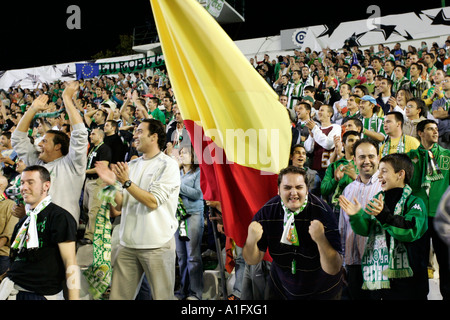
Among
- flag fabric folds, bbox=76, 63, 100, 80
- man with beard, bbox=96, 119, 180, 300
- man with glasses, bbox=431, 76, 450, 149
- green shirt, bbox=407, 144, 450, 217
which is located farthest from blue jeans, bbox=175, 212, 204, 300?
flag fabric folds, bbox=76, 63, 100, 80

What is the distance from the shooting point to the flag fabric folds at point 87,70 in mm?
19828

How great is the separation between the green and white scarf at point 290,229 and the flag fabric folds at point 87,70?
1808 cm

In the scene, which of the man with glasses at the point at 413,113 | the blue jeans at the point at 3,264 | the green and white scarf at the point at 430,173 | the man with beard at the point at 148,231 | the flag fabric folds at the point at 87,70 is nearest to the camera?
the man with beard at the point at 148,231

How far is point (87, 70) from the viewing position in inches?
784

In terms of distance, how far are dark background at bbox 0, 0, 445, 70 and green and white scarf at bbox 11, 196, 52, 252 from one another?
19712mm

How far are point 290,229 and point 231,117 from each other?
3.54 ft

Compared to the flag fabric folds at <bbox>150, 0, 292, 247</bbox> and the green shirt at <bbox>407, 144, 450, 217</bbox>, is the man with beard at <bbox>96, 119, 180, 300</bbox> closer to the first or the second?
the flag fabric folds at <bbox>150, 0, 292, 247</bbox>

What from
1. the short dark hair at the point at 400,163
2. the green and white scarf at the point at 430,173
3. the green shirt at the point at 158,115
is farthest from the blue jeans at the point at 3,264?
the green and white scarf at the point at 430,173

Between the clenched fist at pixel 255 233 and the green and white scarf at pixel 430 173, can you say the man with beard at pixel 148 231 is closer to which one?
the clenched fist at pixel 255 233

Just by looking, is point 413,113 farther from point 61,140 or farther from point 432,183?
point 61,140

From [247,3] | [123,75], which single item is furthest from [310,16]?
[123,75]

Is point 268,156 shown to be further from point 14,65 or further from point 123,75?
point 14,65

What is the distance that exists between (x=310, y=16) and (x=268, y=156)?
69.9 feet

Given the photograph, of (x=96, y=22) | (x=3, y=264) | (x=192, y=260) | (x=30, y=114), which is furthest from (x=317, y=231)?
(x=96, y=22)
